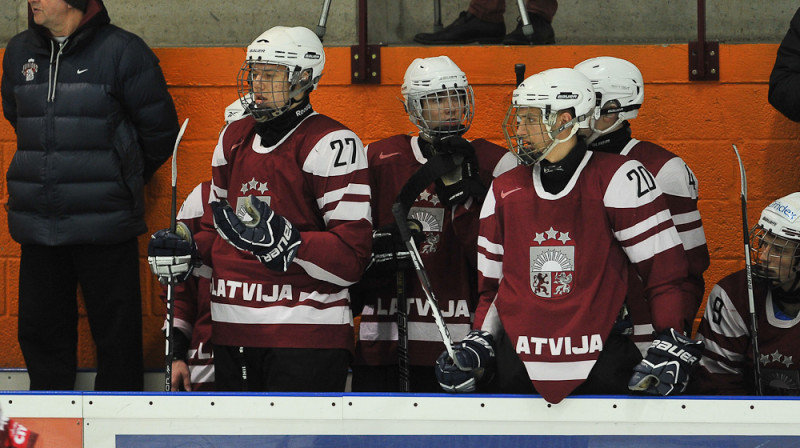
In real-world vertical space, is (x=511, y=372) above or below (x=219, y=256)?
below

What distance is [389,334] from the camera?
309cm

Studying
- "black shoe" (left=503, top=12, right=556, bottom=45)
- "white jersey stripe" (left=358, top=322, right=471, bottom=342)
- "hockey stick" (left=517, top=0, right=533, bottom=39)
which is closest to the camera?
"white jersey stripe" (left=358, top=322, right=471, bottom=342)

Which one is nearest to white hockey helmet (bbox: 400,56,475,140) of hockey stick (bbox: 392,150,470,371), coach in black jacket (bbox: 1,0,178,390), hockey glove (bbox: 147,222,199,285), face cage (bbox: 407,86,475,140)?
face cage (bbox: 407,86,475,140)

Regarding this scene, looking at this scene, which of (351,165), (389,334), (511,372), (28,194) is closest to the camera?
(511,372)

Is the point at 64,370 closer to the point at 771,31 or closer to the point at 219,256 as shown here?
the point at 219,256

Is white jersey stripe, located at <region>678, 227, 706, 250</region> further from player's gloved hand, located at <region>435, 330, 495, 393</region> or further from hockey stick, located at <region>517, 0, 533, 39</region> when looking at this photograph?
hockey stick, located at <region>517, 0, 533, 39</region>

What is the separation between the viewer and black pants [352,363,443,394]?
3.07m

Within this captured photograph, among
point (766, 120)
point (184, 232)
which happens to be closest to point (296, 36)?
point (184, 232)

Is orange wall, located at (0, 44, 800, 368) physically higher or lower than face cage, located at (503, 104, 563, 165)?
higher

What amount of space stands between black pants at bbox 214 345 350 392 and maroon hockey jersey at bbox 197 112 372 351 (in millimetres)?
26

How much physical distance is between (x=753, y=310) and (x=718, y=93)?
4.13 ft

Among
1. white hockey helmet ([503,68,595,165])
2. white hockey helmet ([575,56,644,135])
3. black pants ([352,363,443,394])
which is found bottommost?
black pants ([352,363,443,394])

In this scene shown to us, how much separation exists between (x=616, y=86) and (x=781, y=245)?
2.10 ft

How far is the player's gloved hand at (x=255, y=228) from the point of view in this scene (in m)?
2.45
